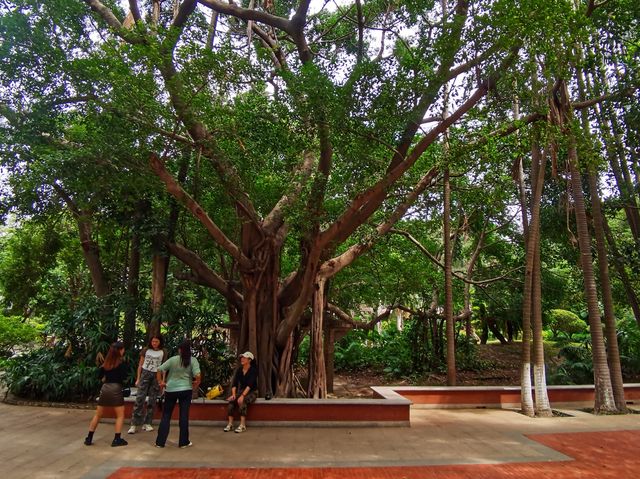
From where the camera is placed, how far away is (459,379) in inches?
514

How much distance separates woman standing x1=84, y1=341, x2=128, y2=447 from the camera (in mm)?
5641

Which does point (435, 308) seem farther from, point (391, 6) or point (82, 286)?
point (82, 286)

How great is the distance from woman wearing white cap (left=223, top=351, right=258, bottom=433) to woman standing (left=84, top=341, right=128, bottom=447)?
1.54m

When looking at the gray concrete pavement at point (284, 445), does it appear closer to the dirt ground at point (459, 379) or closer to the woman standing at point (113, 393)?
the woman standing at point (113, 393)

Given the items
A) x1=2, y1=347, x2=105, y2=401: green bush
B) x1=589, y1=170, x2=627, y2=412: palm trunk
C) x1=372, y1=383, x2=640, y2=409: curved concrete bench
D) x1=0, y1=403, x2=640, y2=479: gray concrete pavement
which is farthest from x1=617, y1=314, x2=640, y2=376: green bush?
x1=2, y1=347, x2=105, y2=401: green bush

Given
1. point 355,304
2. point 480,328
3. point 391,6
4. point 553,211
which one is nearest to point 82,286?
point 355,304

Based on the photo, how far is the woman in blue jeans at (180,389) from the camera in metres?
5.67

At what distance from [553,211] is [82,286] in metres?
14.6

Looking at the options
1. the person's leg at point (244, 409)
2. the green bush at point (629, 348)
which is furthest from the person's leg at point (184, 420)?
the green bush at point (629, 348)

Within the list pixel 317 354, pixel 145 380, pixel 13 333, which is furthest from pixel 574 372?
pixel 13 333

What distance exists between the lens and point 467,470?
4.95 metres

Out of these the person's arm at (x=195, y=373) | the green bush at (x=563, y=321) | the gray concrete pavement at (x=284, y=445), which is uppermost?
the green bush at (x=563, y=321)

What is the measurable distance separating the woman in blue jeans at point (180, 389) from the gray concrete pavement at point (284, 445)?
0.62 ft

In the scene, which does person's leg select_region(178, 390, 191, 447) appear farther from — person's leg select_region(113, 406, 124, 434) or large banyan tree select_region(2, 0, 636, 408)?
large banyan tree select_region(2, 0, 636, 408)
